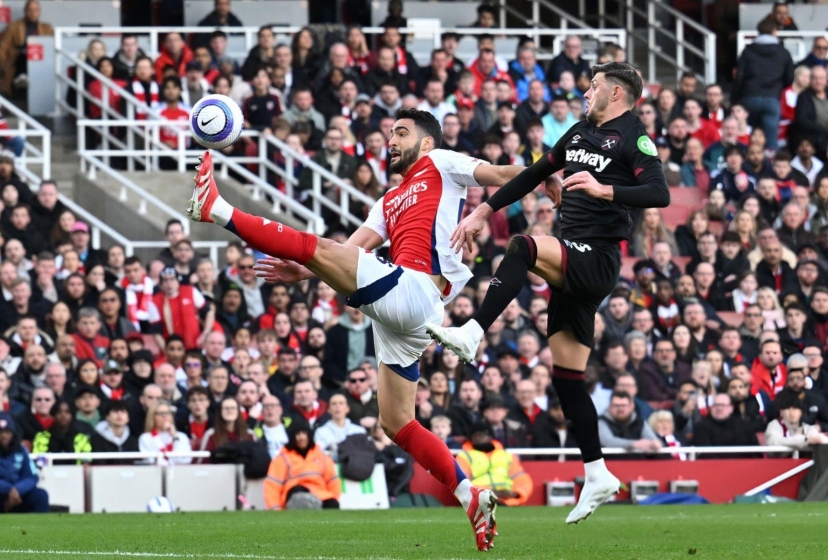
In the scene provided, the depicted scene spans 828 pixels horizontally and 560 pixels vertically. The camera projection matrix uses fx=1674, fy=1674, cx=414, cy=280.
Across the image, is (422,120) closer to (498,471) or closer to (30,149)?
(498,471)

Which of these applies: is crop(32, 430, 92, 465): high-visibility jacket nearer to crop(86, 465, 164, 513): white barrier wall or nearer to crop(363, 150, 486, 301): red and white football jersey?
crop(86, 465, 164, 513): white barrier wall

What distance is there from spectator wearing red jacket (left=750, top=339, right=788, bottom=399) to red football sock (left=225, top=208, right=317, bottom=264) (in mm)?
9590

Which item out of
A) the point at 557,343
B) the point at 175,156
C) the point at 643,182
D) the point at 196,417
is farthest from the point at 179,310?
the point at 643,182

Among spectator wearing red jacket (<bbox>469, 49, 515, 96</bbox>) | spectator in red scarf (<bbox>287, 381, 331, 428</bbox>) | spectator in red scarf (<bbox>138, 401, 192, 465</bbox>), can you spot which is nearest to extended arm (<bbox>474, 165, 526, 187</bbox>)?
spectator in red scarf (<bbox>287, 381, 331, 428</bbox>)

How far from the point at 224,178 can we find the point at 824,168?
25.6 ft

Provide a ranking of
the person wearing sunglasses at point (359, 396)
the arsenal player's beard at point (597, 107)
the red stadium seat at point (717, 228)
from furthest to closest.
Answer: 1. the red stadium seat at point (717, 228)
2. the person wearing sunglasses at point (359, 396)
3. the arsenal player's beard at point (597, 107)

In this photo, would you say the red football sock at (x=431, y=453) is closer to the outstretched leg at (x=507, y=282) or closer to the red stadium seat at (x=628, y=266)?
the outstretched leg at (x=507, y=282)

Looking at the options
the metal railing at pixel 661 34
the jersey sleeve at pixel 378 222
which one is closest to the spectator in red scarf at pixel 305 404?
the jersey sleeve at pixel 378 222

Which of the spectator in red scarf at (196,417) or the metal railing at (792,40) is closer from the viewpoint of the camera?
the spectator in red scarf at (196,417)

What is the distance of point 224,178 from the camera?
1956 centimetres

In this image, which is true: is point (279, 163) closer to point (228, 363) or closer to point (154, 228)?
point (154, 228)

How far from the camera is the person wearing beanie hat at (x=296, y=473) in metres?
14.8

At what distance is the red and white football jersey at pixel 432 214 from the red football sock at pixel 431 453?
2.71ft

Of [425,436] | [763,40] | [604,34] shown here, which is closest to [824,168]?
[763,40]
